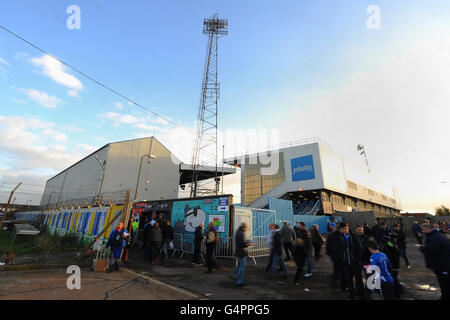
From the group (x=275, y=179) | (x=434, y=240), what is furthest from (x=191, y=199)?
(x=275, y=179)

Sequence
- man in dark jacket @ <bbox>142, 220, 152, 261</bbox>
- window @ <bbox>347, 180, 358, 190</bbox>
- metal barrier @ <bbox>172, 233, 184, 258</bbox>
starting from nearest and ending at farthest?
man in dark jacket @ <bbox>142, 220, 152, 261</bbox>, metal barrier @ <bbox>172, 233, 184, 258</bbox>, window @ <bbox>347, 180, 358, 190</bbox>

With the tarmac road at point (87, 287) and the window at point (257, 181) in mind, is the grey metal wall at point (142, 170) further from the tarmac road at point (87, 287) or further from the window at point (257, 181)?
the tarmac road at point (87, 287)

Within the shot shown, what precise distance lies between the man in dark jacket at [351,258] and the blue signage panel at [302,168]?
29.5 metres

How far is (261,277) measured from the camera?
22.9 feet

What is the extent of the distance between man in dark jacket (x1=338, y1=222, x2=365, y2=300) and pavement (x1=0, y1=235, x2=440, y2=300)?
1.66ft

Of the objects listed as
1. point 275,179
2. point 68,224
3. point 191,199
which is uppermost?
point 275,179

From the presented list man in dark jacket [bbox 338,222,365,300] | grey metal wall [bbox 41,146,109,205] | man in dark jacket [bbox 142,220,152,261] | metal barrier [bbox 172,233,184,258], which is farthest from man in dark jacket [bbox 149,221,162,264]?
grey metal wall [bbox 41,146,109,205]

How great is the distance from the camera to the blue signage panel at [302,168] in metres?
33.0

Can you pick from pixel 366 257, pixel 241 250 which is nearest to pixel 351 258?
pixel 366 257

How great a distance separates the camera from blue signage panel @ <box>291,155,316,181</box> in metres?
33.0

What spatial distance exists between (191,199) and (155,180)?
1903cm

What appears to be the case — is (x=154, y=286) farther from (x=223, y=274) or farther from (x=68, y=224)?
(x=68, y=224)

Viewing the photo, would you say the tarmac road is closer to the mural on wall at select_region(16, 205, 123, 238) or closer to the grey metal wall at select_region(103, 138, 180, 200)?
the mural on wall at select_region(16, 205, 123, 238)
